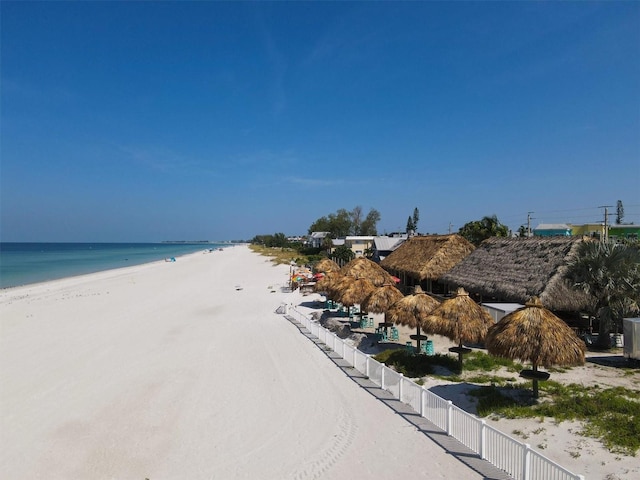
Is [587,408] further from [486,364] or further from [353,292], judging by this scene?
[353,292]

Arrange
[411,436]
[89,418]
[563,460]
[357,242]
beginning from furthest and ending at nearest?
1. [357,242]
2. [89,418]
3. [411,436]
4. [563,460]

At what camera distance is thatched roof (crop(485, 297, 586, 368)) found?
26.3ft

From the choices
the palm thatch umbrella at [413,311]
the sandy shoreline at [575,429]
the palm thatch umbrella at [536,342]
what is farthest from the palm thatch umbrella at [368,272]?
the palm thatch umbrella at [536,342]

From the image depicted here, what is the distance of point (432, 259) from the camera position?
22859 millimetres

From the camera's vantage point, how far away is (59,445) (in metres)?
7.95

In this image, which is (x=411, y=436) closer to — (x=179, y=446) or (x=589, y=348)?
(x=179, y=446)

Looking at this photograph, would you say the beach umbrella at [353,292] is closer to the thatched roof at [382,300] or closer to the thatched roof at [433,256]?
the thatched roof at [382,300]

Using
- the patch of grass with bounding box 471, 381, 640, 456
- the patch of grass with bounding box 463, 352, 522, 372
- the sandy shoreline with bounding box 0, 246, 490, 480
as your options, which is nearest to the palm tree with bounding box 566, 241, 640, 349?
the patch of grass with bounding box 463, 352, 522, 372

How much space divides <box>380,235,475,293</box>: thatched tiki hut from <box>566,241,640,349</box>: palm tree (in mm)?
9270

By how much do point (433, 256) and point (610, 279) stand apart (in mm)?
10925

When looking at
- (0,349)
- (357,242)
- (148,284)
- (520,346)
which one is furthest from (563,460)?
(357,242)

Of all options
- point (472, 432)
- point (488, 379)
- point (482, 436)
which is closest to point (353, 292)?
point (488, 379)

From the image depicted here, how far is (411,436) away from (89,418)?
22.6ft

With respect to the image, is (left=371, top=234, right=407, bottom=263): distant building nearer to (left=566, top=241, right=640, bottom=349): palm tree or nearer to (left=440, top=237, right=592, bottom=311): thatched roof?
(left=440, top=237, right=592, bottom=311): thatched roof
